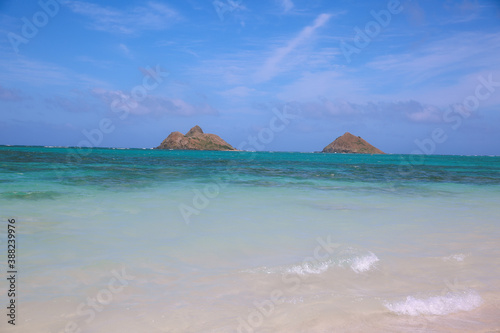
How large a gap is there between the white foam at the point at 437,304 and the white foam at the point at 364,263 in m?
1.06

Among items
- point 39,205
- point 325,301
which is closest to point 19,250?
point 39,205

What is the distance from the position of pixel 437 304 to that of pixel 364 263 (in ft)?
4.89

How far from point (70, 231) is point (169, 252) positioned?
294 cm

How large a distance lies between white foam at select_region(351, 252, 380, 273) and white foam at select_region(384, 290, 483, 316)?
1.06 metres

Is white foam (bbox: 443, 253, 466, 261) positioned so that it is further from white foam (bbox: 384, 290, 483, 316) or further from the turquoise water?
white foam (bbox: 384, 290, 483, 316)

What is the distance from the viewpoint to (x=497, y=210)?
11.4 metres

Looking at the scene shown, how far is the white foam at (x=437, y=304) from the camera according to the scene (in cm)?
390

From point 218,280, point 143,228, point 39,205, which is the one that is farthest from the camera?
point 39,205

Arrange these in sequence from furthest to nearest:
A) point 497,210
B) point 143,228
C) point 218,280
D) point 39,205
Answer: point 497,210 < point 39,205 < point 143,228 < point 218,280

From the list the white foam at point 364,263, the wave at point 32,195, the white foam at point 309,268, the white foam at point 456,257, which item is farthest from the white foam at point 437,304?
the wave at point 32,195

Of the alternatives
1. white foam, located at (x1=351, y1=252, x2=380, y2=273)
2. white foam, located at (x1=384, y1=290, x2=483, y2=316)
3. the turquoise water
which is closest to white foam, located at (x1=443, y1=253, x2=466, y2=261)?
the turquoise water

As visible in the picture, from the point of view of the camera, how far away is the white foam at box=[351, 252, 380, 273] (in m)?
5.25

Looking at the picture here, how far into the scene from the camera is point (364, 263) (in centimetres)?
548

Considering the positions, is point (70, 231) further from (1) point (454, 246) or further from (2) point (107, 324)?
(1) point (454, 246)
